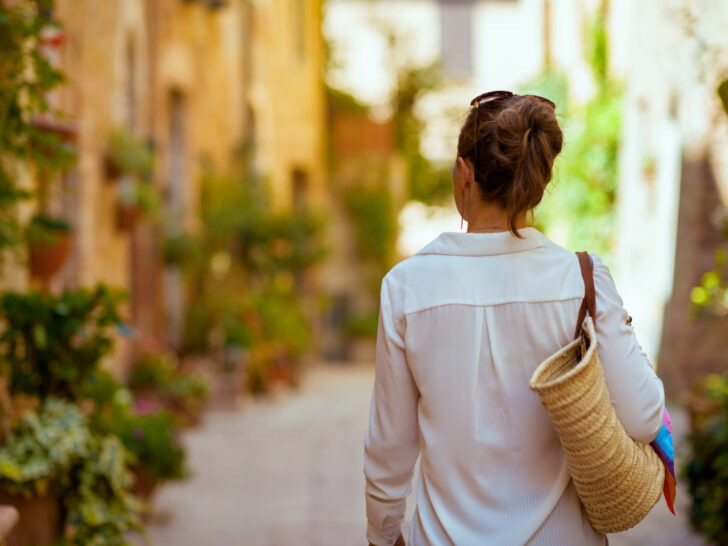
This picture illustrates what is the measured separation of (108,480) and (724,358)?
17.7ft

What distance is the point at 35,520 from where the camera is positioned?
3605 millimetres

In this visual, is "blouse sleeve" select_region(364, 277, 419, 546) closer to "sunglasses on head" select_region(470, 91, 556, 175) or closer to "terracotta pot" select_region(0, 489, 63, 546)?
"sunglasses on head" select_region(470, 91, 556, 175)

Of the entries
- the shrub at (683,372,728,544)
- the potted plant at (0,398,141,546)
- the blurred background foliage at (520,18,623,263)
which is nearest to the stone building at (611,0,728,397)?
the blurred background foliage at (520,18,623,263)

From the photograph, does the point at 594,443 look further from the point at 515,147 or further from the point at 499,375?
the point at 515,147

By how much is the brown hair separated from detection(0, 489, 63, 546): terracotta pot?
2.66 metres

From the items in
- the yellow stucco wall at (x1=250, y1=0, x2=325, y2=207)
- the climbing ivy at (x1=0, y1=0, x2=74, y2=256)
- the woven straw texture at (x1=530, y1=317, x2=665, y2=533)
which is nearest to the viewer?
the woven straw texture at (x1=530, y1=317, x2=665, y2=533)

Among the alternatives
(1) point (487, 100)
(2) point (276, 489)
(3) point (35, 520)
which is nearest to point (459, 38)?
(2) point (276, 489)

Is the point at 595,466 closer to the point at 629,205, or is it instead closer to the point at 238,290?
the point at 629,205

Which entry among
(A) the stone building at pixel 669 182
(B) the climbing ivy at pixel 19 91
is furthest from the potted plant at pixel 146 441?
(A) the stone building at pixel 669 182

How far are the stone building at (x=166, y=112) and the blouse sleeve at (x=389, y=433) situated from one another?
7.57 feet

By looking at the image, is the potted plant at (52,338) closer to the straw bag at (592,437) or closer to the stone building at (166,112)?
the stone building at (166,112)

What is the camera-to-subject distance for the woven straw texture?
152 centimetres

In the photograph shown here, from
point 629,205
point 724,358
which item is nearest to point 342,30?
point 629,205

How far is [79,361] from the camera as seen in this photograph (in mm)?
3891
